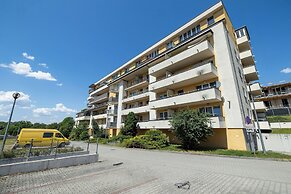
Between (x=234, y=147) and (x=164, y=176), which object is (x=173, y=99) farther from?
(x=164, y=176)

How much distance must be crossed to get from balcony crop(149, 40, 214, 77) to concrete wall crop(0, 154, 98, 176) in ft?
56.3

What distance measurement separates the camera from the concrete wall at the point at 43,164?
7013 millimetres

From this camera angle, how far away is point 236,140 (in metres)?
15.5

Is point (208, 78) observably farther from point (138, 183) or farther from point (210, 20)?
point (138, 183)

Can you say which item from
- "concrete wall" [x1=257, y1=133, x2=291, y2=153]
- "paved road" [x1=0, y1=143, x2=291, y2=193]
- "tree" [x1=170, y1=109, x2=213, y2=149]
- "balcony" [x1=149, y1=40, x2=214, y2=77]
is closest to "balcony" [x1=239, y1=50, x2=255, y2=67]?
"balcony" [x1=149, y1=40, x2=214, y2=77]

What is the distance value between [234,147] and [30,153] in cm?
1852

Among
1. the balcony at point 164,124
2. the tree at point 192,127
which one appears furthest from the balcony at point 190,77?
the balcony at point 164,124

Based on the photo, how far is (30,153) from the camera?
8773 millimetres

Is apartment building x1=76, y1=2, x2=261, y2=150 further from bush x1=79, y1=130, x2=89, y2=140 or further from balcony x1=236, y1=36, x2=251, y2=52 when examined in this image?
bush x1=79, y1=130, x2=89, y2=140

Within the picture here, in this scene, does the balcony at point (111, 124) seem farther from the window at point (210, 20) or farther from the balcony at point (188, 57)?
the window at point (210, 20)

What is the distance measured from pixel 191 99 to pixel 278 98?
30463mm

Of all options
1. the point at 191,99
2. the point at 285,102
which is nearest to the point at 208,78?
the point at 191,99

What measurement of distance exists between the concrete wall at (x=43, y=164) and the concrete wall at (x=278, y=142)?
20.9 m

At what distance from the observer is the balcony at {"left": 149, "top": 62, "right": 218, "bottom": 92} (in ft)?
57.3
